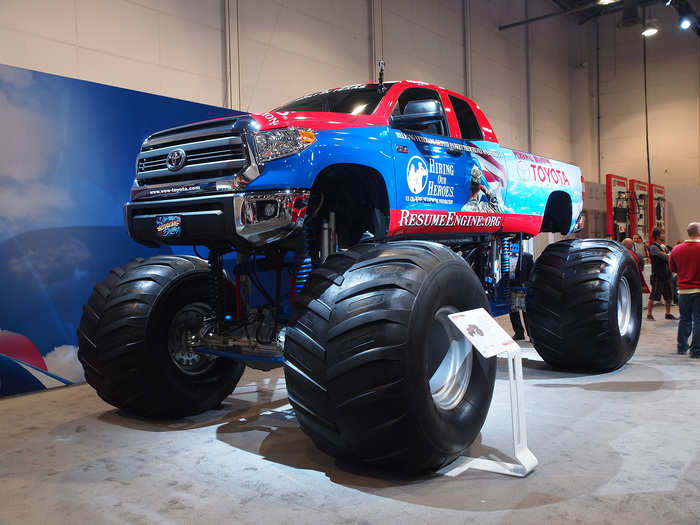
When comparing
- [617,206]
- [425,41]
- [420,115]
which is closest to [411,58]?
[425,41]

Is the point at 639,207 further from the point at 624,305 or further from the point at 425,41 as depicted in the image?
the point at 624,305

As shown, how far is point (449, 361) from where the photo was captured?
3.68 meters

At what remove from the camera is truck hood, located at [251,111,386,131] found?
373 cm

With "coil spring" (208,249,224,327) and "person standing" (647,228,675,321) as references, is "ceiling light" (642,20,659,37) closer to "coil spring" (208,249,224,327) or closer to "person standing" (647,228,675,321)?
"person standing" (647,228,675,321)

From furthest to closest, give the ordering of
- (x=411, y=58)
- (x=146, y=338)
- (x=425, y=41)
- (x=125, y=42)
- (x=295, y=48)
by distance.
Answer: (x=425, y=41) → (x=411, y=58) → (x=295, y=48) → (x=125, y=42) → (x=146, y=338)

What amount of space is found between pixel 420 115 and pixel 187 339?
7.66 feet

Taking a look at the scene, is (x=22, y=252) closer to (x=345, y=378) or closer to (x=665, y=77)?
(x=345, y=378)

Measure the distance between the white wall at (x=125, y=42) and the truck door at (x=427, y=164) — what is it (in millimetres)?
4343

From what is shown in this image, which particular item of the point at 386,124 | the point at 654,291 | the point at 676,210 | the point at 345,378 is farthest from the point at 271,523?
the point at 676,210

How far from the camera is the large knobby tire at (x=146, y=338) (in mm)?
4328

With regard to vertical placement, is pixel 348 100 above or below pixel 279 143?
above

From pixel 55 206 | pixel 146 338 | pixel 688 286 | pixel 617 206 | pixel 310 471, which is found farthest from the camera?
pixel 617 206

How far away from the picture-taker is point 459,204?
505 centimetres

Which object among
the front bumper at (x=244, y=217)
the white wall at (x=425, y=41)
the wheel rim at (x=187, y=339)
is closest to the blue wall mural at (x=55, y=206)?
the wheel rim at (x=187, y=339)
